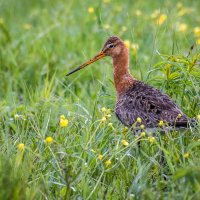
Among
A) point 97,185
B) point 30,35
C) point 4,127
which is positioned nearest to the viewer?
point 97,185

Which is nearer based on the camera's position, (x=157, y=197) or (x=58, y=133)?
(x=157, y=197)

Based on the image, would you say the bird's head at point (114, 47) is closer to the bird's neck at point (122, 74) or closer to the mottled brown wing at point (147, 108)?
the bird's neck at point (122, 74)

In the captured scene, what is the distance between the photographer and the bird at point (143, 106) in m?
6.17

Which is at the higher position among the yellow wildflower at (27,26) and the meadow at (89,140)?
the meadow at (89,140)

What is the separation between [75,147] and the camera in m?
6.12

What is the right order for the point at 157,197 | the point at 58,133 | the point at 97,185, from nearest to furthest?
the point at 157,197, the point at 97,185, the point at 58,133

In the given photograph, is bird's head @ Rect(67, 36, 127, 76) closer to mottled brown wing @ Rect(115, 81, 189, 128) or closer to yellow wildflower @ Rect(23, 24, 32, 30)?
mottled brown wing @ Rect(115, 81, 189, 128)

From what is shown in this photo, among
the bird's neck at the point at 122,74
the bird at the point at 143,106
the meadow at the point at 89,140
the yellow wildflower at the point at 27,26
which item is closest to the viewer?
the meadow at the point at 89,140

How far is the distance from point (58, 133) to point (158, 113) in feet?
3.23

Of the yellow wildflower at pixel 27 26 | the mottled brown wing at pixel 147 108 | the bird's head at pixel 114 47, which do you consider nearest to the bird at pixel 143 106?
the mottled brown wing at pixel 147 108

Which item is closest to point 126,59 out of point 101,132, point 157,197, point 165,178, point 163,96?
point 163,96

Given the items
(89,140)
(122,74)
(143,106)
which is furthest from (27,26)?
(89,140)

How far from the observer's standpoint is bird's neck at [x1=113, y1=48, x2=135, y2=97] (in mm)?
7035

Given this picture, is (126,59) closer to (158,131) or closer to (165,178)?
(158,131)
